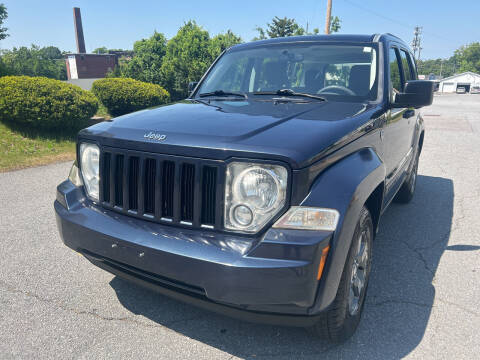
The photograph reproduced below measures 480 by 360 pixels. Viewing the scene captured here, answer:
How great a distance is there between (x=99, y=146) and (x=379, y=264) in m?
2.54

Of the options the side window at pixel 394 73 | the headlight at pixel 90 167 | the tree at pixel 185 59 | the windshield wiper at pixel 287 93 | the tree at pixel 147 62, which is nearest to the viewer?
the headlight at pixel 90 167

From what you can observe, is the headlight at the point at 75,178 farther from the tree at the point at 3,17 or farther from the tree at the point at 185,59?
the tree at the point at 3,17

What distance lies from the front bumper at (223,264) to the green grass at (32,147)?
582 cm

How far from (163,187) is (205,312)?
1057mm

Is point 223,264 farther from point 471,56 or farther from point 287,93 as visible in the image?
point 471,56

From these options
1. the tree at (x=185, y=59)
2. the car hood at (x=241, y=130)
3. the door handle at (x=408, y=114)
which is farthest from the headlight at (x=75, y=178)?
the tree at (x=185, y=59)

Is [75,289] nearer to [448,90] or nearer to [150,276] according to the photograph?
[150,276]

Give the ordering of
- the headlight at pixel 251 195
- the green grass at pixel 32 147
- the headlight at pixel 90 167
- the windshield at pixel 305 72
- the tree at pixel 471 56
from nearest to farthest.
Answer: the headlight at pixel 251 195
the headlight at pixel 90 167
the windshield at pixel 305 72
the green grass at pixel 32 147
the tree at pixel 471 56

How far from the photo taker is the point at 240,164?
185 centimetres

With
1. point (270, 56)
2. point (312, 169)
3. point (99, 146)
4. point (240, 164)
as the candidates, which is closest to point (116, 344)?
point (99, 146)

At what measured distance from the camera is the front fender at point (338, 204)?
1805 millimetres

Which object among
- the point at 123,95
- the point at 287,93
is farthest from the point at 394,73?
the point at 123,95

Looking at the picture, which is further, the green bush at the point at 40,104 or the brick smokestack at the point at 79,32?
the brick smokestack at the point at 79,32

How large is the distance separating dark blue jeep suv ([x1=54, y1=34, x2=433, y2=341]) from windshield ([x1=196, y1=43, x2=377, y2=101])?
317mm
